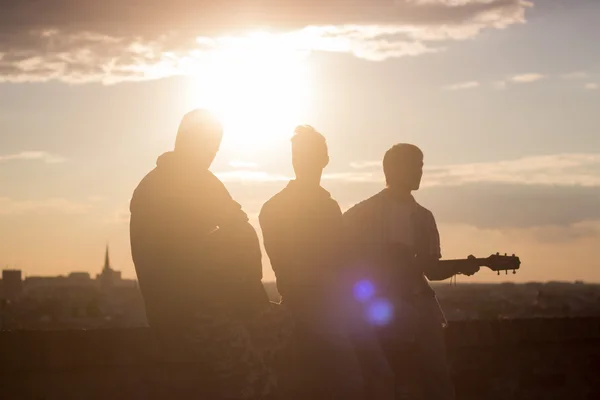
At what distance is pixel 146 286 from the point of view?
4.11 meters

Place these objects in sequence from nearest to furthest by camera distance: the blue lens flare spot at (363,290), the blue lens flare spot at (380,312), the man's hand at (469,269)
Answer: the blue lens flare spot at (363,290)
the blue lens flare spot at (380,312)
the man's hand at (469,269)

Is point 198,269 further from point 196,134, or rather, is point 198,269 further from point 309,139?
point 309,139

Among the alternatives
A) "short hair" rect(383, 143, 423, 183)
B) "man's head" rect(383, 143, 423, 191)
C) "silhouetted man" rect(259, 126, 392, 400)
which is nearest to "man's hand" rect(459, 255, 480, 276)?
"man's head" rect(383, 143, 423, 191)

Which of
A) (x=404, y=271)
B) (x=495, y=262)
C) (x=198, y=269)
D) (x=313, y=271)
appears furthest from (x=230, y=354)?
(x=495, y=262)

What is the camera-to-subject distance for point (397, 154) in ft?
18.2

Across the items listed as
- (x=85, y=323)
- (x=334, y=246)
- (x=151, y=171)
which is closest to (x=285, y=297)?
(x=334, y=246)

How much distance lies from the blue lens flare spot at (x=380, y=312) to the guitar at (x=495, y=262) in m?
0.60

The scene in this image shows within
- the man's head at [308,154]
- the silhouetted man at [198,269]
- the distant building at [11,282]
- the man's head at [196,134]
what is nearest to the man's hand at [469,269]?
the man's head at [308,154]

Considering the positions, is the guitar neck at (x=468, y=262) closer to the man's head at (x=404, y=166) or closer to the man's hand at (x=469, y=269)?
the man's hand at (x=469, y=269)

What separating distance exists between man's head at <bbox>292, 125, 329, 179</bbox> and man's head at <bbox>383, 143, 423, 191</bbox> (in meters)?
0.69

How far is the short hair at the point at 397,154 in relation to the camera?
552 centimetres

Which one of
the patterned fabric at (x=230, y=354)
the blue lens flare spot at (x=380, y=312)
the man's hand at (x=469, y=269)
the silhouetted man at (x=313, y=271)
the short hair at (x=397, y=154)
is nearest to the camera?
the patterned fabric at (x=230, y=354)

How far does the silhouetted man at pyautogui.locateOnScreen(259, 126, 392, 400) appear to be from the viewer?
4723 mm

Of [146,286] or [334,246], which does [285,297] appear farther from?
[146,286]
